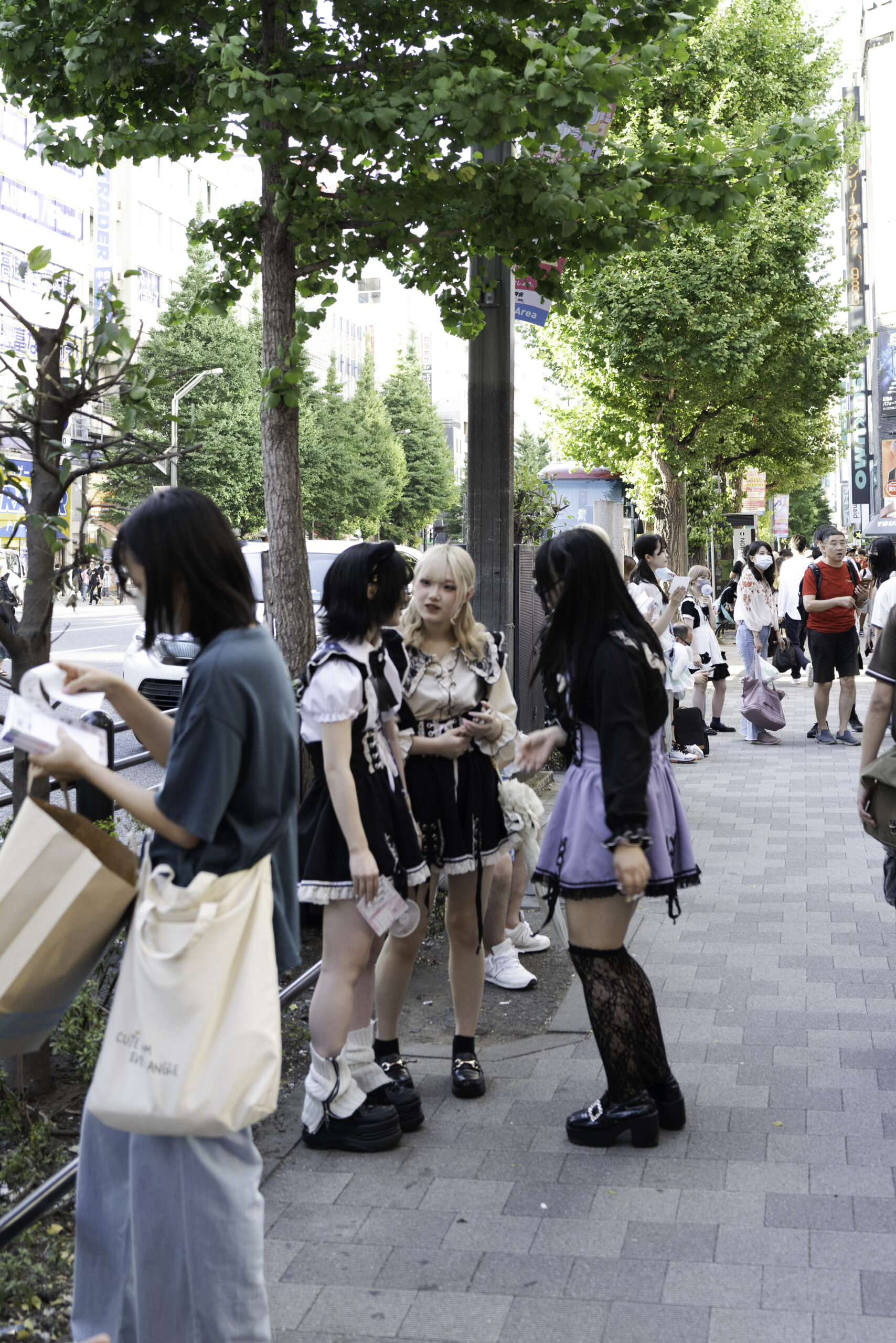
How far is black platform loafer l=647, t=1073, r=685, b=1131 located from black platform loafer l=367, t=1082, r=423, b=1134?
0.71m

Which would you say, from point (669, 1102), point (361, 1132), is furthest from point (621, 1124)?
point (361, 1132)

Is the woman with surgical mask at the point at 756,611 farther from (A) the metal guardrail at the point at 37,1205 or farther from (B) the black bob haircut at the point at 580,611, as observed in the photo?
(A) the metal guardrail at the point at 37,1205

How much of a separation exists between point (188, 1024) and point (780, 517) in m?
51.4

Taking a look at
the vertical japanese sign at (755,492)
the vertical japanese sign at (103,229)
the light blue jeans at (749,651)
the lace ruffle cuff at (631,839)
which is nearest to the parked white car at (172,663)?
the light blue jeans at (749,651)

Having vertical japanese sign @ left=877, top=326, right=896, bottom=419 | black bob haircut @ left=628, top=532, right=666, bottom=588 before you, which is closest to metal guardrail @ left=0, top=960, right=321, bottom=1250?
black bob haircut @ left=628, top=532, right=666, bottom=588

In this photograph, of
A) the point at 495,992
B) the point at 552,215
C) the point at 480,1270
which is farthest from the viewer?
the point at 552,215

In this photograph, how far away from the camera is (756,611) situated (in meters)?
13.5

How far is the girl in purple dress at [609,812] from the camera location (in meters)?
3.67

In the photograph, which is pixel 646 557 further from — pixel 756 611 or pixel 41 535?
pixel 41 535

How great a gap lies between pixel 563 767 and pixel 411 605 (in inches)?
257

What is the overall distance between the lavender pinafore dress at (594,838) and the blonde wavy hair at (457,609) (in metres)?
0.68

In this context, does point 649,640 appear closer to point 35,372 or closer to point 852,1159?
point 852,1159

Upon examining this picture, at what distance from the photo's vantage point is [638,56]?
5.84 meters

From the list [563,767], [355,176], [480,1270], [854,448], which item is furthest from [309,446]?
[480,1270]
